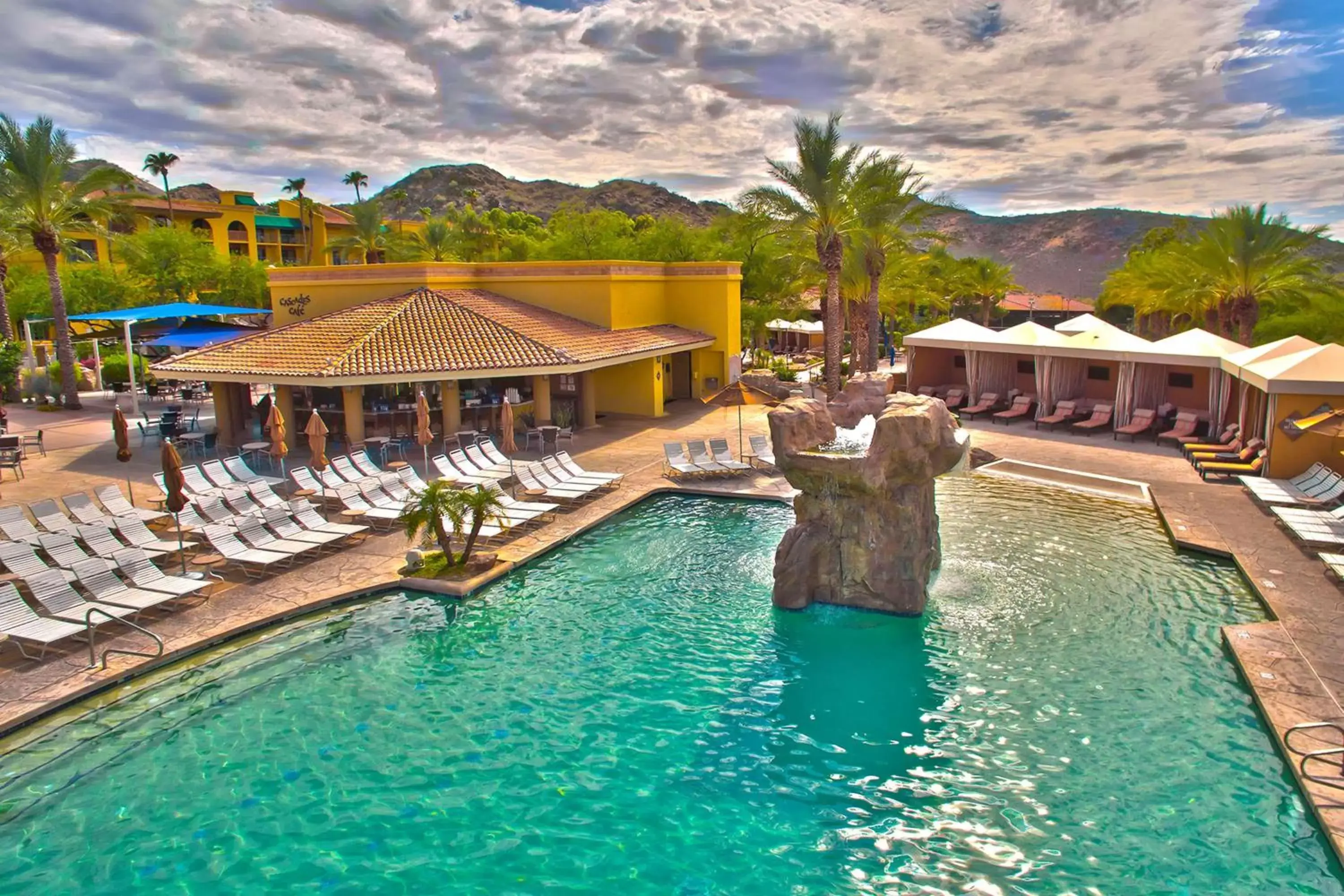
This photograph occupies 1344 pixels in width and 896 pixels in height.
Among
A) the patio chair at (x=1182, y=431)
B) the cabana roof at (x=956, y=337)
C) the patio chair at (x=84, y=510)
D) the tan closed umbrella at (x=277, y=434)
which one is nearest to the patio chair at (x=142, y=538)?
the patio chair at (x=84, y=510)

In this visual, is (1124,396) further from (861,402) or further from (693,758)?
(693,758)

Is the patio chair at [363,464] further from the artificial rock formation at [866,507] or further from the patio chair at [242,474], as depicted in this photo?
the artificial rock formation at [866,507]

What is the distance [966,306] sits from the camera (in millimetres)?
64000

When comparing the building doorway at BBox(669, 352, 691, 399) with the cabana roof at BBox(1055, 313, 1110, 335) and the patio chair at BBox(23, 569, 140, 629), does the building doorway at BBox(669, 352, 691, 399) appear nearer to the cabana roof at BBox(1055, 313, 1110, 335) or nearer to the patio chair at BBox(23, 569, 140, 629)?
the cabana roof at BBox(1055, 313, 1110, 335)

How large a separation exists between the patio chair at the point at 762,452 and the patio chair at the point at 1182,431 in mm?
11583

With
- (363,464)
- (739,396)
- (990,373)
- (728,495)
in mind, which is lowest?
(728,495)

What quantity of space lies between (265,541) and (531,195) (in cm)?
16317

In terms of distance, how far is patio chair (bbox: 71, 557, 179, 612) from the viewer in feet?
35.9

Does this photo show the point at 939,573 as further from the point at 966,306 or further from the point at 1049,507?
the point at 966,306

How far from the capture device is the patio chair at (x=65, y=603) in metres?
10.6

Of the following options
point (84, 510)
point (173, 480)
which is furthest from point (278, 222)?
point (173, 480)

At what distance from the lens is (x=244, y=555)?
42.1 ft

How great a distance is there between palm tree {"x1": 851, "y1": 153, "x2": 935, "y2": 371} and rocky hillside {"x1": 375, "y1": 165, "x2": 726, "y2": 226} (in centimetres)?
12017

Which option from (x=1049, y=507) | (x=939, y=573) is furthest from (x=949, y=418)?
(x=1049, y=507)
